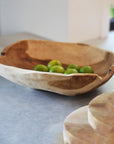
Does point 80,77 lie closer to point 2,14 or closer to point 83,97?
point 83,97

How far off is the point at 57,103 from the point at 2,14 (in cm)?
235

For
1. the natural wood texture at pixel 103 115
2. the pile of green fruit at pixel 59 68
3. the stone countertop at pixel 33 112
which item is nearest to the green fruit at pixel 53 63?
the pile of green fruit at pixel 59 68

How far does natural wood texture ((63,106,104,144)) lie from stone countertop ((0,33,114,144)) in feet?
0.33

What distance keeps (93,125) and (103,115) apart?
4 cm

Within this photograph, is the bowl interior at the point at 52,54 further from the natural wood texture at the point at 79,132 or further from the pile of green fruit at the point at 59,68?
the natural wood texture at the point at 79,132

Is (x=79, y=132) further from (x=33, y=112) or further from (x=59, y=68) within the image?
(x=59, y=68)

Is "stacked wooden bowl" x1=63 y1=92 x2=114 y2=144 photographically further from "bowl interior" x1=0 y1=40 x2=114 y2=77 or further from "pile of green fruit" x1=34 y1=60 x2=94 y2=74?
"bowl interior" x1=0 y1=40 x2=114 y2=77

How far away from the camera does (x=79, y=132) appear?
74 centimetres

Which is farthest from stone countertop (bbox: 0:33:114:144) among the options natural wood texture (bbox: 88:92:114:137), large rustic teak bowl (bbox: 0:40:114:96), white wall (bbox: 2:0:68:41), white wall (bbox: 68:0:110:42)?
white wall (bbox: 68:0:110:42)

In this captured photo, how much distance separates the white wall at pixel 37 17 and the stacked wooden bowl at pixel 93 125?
2.61m

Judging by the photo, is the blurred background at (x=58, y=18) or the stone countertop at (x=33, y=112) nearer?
the stone countertop at (x=33, y=112)

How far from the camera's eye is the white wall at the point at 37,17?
3.33 meters

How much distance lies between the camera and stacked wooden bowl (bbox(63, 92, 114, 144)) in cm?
70

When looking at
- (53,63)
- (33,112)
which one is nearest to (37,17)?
(53,63)
